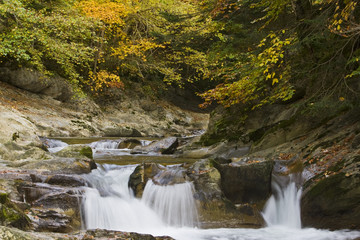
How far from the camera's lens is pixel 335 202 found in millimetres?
6004

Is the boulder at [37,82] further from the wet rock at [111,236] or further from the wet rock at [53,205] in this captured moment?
the wet rock at [111,236]

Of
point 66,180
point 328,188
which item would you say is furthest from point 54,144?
point 328,188

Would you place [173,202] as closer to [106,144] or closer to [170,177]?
[170,177]

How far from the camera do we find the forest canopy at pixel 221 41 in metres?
7.37

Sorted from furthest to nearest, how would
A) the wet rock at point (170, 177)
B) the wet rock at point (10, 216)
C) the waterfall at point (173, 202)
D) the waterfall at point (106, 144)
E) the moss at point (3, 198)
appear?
the waterfall at point (106, 144)
the wet rock at point (170, 177)
the waterfall at point (173, 202)
the moss at point (3, 198)
the wet rock at point (10, 216)

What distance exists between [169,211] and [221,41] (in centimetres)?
873

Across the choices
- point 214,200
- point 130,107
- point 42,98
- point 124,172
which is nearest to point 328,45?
point 214,200

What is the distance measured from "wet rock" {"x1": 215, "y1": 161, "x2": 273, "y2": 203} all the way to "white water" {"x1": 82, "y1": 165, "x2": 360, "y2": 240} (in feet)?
1.19

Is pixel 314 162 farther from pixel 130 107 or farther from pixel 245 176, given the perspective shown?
pixel 130 107

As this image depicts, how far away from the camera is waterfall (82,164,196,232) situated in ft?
21.6

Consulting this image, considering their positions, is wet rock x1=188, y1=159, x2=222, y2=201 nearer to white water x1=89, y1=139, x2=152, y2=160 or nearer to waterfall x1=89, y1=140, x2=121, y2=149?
white water x1=89, y1=139, x2=152, y2=160

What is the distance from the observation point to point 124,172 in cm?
845

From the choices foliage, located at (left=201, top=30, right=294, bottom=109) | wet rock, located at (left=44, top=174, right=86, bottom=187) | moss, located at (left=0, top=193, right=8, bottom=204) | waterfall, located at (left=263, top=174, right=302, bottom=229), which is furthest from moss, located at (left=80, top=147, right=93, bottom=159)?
waterfall, located at (left=263, top=174, right=302, bottom=229)

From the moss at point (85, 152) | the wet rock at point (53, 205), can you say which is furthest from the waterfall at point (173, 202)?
the moss at point (85, 152)
